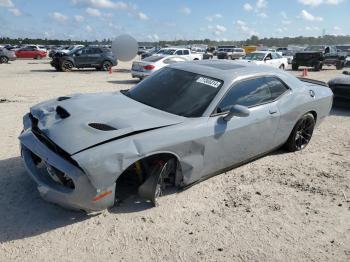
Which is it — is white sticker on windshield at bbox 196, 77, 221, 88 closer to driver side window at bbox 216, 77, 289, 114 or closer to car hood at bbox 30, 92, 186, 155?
driver side window at bbox 216, 77, 289, 114

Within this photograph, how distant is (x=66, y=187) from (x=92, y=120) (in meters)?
0.78

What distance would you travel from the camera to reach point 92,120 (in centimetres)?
379

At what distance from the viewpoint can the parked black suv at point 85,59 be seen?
21.8m

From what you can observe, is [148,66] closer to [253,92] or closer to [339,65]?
[253,92]

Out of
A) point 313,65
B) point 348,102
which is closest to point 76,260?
point 348,102

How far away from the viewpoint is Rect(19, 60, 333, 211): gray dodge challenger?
3.38 meters

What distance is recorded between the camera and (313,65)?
24.6 meters

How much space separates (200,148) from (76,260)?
5.84ft

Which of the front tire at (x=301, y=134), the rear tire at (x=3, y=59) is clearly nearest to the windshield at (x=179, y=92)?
the front tire at (x=301, y=134)

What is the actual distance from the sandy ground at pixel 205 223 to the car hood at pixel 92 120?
0.86m

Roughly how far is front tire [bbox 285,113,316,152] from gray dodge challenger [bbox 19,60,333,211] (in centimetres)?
10

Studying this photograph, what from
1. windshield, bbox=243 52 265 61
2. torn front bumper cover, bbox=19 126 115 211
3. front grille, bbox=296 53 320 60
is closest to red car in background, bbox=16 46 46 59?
windshield, bbox=243 52 265 61

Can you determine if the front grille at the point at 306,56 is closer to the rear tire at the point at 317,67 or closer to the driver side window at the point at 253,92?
the rear tire at the point at 317,67

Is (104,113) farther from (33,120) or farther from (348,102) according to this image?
(348,102)
